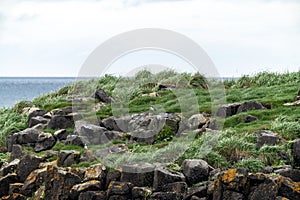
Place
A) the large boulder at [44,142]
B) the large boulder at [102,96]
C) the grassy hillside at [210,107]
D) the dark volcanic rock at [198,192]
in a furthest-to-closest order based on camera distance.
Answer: the large boulder at [102,96], the large boulder at [44,142], the grassy hillside at [210,107], the dark volcanic rock at [198,192]

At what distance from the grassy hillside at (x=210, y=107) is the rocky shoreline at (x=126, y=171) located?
1.34 feet

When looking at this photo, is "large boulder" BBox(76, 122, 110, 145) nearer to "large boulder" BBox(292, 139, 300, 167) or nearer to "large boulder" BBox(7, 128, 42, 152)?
"large boulder" BBox(7, 128, 42, 152)

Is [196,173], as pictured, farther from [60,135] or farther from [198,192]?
[60,135]

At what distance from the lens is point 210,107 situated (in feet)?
72.0

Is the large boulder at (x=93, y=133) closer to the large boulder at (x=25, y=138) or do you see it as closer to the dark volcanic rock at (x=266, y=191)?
the large boulder at (x=25, y=138)

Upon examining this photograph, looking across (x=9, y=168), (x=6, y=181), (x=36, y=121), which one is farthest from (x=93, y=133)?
(x=36, y=121)

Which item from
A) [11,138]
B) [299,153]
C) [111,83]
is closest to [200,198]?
[299,153]

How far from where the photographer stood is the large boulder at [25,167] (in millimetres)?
18297

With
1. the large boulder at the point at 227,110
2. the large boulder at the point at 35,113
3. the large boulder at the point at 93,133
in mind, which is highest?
the large boulder at the point at 227,110

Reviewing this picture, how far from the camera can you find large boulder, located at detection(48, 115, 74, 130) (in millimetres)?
22106

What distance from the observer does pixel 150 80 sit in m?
28.3

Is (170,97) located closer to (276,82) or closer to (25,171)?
(276,82)

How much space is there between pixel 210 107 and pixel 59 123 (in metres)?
4.78

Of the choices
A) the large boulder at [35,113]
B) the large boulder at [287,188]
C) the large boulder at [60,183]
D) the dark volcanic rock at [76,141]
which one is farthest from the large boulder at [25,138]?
the large boulder at [287,188]
